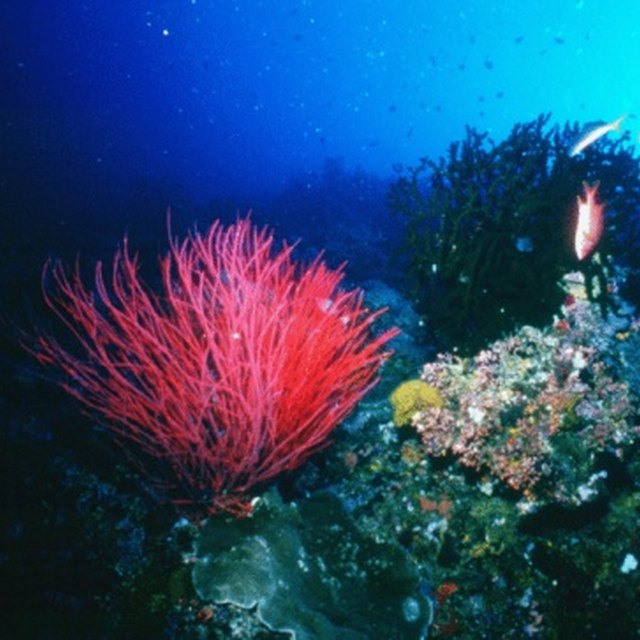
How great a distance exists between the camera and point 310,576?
11.0 ft

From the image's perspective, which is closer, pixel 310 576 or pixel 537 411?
pixel 310 576

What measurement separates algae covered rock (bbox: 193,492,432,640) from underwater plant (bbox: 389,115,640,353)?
8.41ft

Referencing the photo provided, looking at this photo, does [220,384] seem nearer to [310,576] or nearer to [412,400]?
[310,576]

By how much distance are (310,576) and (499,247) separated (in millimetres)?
4006

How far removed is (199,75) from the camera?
118438 millimetres

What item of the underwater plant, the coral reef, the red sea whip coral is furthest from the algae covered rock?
the underwater plant

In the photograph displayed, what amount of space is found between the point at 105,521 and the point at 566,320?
4954 mm

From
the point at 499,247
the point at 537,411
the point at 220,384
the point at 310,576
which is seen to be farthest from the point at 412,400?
the point at 499,247

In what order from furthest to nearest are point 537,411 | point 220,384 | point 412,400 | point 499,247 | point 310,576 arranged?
1. point 499,247
2. point 412,400
3. point 537,411
4. point 220,384
5. point 310,576

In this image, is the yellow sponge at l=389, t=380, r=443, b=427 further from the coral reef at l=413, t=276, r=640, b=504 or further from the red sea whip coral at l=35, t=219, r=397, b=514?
the red sea whip coral at l=35, t=219, r=397, b=514

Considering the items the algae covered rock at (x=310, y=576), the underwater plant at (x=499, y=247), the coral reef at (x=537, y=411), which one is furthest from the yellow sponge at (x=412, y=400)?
the algae covered rock at (x=310, y=576)

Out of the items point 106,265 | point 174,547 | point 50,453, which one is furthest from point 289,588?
point 106,265

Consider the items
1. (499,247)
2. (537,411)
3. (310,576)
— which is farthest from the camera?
(499,247)

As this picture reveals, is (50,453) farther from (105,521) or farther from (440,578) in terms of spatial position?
(440,578)
